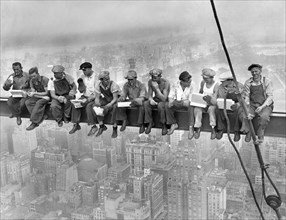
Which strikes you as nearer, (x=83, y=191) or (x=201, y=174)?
(x=201, y=174)

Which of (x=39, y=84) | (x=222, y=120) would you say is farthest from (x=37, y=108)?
(x=222, y=120)

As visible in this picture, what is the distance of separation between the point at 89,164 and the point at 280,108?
443cm

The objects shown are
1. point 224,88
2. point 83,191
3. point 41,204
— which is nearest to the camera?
point 224,88

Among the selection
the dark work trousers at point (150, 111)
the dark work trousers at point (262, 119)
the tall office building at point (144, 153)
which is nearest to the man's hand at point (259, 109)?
the dark work trousers at point (262, 119)

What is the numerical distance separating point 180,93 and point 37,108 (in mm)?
2113

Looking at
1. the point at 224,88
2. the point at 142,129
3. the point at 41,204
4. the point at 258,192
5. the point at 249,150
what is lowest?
the point at 41,204

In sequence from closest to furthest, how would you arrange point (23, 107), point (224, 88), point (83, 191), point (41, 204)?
point (224, 88)
point (23, 107)
point (83, 191)
point (41, 204)

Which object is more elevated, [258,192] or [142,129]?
[142,129]

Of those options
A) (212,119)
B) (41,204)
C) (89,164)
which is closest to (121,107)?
(212,119)

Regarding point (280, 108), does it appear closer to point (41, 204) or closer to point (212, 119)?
point (212, 119)

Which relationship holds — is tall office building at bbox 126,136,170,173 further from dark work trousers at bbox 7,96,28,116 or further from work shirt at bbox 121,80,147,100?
work shirt at bbox 121,80,147,100

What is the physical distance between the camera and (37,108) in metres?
5.57

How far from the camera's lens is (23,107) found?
582cm

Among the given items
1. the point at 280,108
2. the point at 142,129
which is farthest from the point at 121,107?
the point at 280,108
